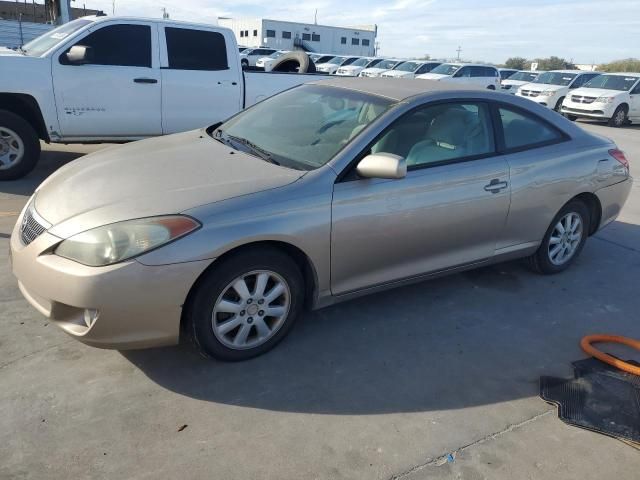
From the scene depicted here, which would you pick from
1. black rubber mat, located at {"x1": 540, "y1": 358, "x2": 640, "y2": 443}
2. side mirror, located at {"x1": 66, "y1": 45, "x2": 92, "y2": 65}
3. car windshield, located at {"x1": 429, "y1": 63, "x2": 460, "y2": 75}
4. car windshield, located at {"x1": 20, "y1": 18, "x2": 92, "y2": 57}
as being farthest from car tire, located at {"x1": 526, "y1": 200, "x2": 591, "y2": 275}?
car windshield, located at {"x1": 429, "y1": 63, "x2": 460, "y2": 75}

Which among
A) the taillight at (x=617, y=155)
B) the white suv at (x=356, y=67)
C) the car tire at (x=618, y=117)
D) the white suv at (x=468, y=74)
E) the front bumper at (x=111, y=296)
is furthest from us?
the white suv at (x=356, y=67)

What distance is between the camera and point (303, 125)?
12.5 feet

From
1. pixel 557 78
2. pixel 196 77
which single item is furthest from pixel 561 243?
pixel 557 78

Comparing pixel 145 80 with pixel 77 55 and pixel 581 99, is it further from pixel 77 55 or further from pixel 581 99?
pixel 581 99

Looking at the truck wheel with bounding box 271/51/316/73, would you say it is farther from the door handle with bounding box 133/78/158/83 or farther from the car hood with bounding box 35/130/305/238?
the car hood with bounding box 35/130/305/238

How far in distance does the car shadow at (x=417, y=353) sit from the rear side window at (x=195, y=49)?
4.63m

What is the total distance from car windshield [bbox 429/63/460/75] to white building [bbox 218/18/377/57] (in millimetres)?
38935

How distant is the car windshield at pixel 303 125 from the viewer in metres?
3.45

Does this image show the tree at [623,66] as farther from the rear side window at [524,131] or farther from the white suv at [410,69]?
the rear side window at [524,131]

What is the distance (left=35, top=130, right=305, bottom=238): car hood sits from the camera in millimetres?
2816

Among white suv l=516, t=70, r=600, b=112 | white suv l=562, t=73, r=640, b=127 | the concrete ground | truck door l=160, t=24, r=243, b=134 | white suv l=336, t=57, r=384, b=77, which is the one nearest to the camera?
the concrete ground

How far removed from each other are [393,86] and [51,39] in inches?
193

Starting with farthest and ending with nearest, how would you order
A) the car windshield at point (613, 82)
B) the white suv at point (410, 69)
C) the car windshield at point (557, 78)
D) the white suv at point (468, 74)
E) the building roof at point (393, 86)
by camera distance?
the white suv at point (410, 69)
the white suv at point (468, 74)
the car windshield at point (557, 78)
the car windshield at point (613, 82)
the building roof at point (393, 86)

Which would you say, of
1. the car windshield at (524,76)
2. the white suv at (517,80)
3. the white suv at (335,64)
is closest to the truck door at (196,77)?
the white suv at (517,80)
